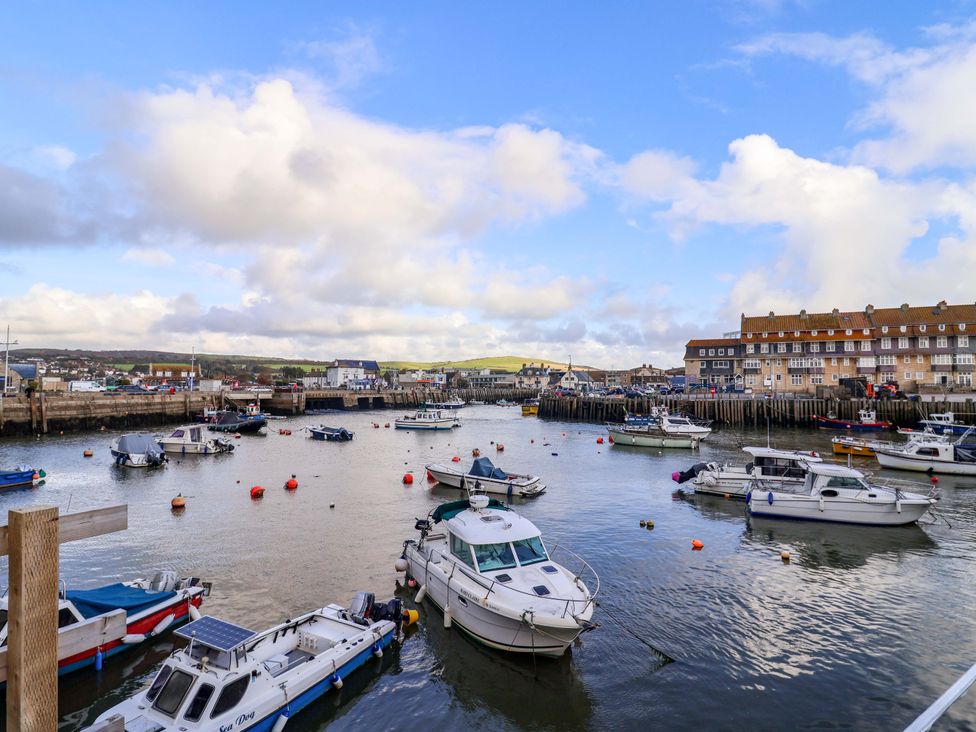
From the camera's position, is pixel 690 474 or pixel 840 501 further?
pixel 690 474

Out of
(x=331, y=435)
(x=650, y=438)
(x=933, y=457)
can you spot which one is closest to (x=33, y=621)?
(x=933, y=457)

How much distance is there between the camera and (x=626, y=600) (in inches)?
715

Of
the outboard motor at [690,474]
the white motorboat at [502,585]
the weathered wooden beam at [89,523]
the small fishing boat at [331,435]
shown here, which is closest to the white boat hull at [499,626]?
the white motorboat at [502,585]

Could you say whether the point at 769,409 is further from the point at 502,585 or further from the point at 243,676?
the point at 243,676

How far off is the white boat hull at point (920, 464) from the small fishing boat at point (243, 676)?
42.6 m

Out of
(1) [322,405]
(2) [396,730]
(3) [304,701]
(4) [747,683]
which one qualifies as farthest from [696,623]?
(1) [322,405]

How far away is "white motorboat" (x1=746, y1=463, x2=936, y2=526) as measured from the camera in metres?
25.9

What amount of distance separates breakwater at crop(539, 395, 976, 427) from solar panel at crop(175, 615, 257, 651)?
72.0 metres

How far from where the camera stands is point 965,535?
25031mm

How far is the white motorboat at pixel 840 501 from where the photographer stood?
85.0ft

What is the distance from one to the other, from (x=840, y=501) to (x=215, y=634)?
1074 inches

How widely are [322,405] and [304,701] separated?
127 metres

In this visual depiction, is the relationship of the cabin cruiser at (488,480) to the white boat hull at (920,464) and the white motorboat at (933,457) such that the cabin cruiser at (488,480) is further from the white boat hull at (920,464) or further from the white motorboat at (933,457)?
the white motorboat at (933,457)

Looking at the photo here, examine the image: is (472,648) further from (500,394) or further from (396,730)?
(500,394)
